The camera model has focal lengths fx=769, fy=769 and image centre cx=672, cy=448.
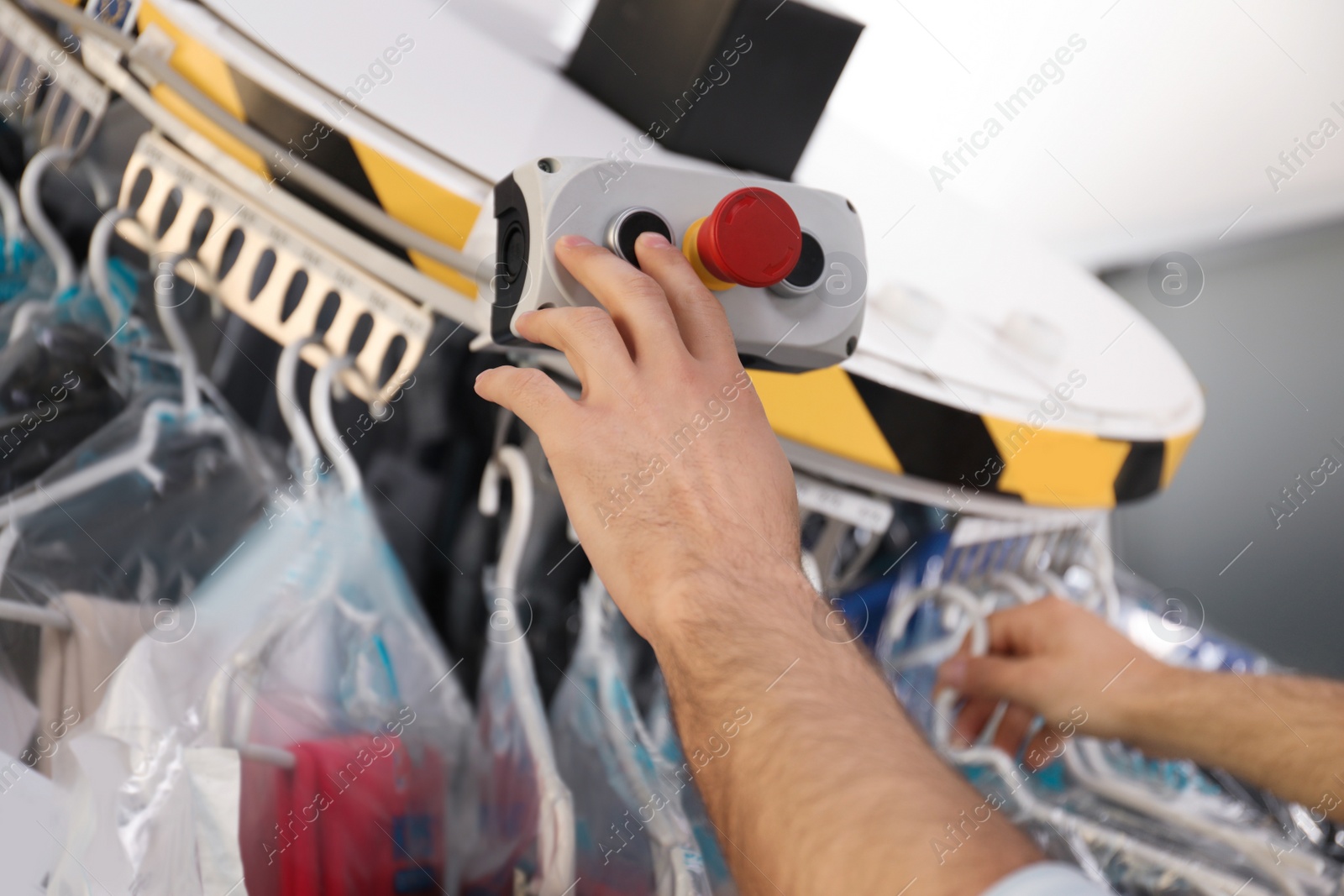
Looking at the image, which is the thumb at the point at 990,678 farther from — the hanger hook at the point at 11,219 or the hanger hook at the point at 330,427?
the hanger hook at the point at 11,219

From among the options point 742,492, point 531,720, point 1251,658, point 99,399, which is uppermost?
point 742,492

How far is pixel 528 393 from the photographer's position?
38 cm

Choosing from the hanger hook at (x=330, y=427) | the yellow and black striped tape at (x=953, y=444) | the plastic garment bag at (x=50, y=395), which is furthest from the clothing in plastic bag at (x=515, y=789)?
the plastic garment bag at (x=50, y=395)

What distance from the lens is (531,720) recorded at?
0.50 meters

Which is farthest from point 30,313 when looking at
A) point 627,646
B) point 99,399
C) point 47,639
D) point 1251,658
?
point 1251,658

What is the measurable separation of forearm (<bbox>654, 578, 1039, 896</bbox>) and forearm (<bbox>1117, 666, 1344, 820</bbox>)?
0.41 m

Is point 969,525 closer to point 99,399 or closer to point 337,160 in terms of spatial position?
point 337,160

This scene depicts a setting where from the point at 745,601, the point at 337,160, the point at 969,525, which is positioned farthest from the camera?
the point at 969,525

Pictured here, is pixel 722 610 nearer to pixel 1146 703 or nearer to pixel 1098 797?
pixel 1146 703

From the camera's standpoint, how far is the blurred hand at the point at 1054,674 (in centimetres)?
66

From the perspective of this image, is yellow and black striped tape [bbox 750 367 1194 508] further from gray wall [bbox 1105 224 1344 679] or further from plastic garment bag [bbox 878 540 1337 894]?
gray wall [bbox 1105 224 1344 679]

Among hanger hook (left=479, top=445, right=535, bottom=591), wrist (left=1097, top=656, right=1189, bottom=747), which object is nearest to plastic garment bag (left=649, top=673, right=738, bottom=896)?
hanger hook (left=479, top=445, right=535, bottom=591)

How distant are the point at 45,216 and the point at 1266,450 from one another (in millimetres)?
1506

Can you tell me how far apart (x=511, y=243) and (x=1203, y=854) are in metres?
0.74
